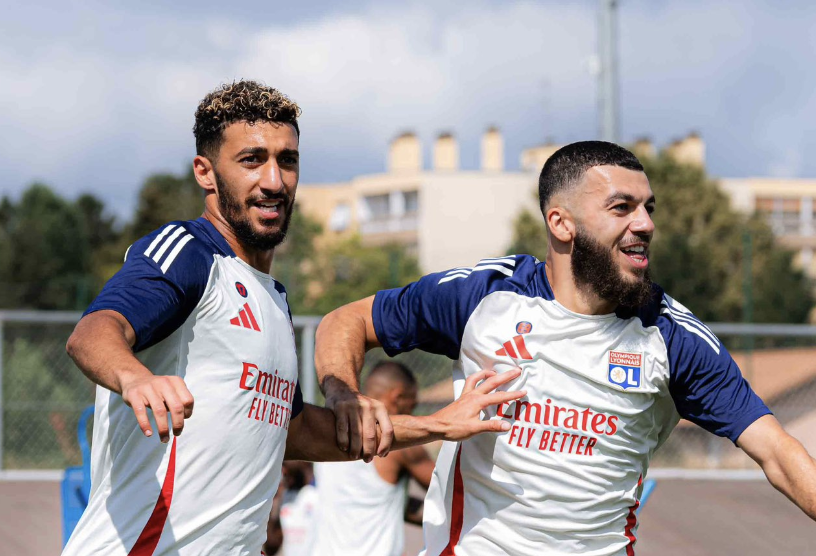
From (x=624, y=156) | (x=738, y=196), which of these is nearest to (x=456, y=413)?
(x=624, y=156)

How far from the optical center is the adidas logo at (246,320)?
11.3 ft

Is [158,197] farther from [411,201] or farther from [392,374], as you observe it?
[392,374]

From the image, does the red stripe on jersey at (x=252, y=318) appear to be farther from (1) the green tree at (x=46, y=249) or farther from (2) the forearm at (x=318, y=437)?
(1) the green tree at (x=46, y=249)

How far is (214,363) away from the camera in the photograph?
339cm

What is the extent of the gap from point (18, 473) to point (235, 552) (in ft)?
31.9

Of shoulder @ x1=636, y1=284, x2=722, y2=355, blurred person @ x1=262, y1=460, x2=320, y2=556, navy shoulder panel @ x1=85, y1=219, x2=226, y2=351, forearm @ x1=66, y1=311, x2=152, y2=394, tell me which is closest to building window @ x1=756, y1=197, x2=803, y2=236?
blurred person @ x1=262, y1=460, x2=320, y2=556

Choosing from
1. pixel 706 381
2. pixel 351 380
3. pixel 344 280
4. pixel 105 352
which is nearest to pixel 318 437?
pixel 351 380

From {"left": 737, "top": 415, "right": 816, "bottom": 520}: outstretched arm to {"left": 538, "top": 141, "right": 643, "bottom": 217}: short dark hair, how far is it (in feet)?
3.26

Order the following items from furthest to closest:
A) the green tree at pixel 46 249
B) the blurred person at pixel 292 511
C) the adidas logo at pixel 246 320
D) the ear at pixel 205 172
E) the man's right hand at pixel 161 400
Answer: the green tree at pixel 46 249 < the blurred person at pixel 292 511 < the ear at pixel 205 172 < the adidas logo at pixel 246 320 < the man's right hand at pixel 161 400

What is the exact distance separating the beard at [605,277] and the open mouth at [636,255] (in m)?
0.02

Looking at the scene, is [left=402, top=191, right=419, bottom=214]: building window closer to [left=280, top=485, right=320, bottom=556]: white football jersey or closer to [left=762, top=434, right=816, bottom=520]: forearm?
[left=280, top=485, right=320, bottom=556]: white football jersey

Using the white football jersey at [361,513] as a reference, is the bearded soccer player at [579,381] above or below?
above

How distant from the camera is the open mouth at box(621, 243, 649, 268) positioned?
390cm

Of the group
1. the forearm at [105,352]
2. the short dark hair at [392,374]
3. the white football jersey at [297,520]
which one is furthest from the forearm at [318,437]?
the white football jersey at [297,520]
